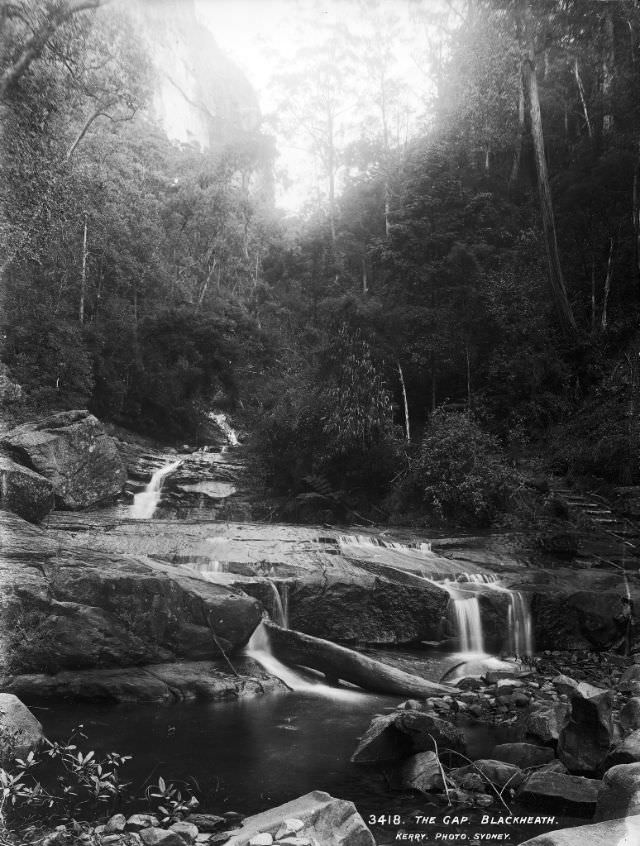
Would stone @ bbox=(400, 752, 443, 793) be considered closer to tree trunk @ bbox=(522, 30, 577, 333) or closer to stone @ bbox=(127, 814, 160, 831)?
stone @ bbox=(127, 814, 160, 831)

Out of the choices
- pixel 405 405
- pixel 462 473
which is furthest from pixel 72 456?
pixel 462 473

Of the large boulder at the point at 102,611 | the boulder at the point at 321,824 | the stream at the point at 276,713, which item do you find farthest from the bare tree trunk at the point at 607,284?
the boulder at the point at 321,824

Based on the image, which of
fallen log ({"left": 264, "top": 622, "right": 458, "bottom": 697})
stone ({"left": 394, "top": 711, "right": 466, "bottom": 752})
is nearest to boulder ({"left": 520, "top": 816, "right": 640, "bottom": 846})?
stone ({"left": 394, "top": 711, "right": 466, "bottom": 752})

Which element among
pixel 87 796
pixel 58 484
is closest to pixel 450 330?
pixel 58 484

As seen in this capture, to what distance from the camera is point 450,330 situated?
68.9 feet

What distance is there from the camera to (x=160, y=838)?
11.5 feet

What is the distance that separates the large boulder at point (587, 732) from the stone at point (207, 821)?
292cm

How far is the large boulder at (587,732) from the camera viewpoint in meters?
4.84

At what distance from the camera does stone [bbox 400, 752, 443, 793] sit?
4641 millimetres

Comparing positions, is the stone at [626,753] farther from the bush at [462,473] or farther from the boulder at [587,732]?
the bush at [462,473]

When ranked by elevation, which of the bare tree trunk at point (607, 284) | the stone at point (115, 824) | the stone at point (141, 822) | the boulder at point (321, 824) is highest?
the bare tree trunk at point (607, 284)

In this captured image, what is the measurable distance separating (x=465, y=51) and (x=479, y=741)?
2876cm

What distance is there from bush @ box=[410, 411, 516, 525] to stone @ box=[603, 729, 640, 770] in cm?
1072

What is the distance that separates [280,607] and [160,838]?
6.05 meters
